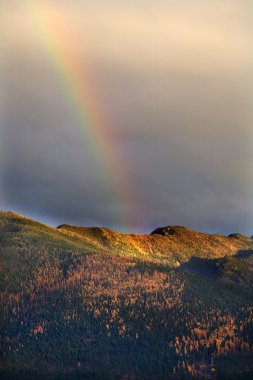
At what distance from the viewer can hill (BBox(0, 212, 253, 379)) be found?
36347mm

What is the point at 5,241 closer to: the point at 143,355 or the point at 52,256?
the point at 52,256

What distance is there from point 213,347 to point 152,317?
8395 millimetres

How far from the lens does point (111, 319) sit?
152 feet

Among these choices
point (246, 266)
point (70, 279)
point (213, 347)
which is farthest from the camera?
point (246, 266)

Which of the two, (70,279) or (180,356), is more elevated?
(70,279)

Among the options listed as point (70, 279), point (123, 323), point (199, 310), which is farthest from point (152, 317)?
point (70, 279)

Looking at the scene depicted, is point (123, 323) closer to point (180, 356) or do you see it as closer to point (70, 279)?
point (180, 356)

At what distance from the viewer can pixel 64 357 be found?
38.4 m

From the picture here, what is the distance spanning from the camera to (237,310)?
2141 inches

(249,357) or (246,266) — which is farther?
(246,266)

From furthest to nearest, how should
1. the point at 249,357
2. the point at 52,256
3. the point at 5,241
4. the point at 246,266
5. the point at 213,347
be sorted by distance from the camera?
the point at 246,266, the point at 5,241, the point at 52,256, the point at 213,347, the point at 249,357

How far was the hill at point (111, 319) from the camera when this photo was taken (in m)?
36.3

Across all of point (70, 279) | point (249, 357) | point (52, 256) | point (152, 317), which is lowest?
point (249, 357)

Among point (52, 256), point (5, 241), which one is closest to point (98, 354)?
point (52, 256)
